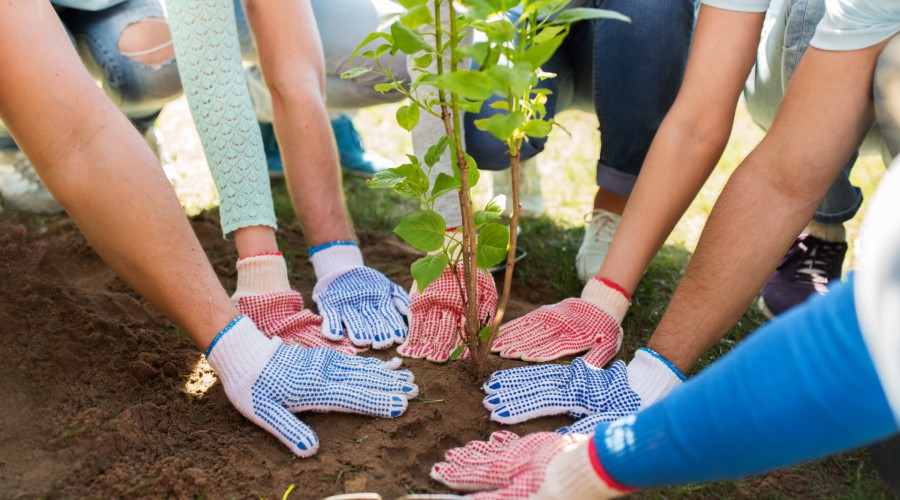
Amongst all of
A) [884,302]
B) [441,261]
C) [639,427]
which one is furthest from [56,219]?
[884,302]

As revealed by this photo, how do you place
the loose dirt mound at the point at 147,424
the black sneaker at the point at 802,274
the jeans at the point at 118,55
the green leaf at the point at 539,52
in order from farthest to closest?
the jeans at the point at 118,55, the black sneaker at the point at 802,274, the loose dirt mound at the point at 147,424, the green leaf at the point at 539,52

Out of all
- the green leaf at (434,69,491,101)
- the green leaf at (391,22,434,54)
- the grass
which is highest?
the green leaf at (391,22,434,54)

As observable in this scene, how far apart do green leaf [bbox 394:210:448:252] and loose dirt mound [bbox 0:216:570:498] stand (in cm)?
33

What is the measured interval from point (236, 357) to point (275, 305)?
1.00 feet

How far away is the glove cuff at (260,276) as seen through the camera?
6.03ft

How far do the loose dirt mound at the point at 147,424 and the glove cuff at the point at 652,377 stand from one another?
0.16m

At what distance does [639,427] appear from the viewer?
42.6 inches

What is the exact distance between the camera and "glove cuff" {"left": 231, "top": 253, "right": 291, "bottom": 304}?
6.03 ft

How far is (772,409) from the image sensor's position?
0.95 metres

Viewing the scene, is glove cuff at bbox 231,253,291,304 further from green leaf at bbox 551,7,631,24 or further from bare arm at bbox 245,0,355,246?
green leaf at bbox 551,7,631,24

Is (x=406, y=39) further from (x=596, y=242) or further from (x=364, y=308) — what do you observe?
(x=596, y=242)

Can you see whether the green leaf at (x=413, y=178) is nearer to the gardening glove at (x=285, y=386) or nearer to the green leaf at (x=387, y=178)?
the green leaf at (x=387, y=178)

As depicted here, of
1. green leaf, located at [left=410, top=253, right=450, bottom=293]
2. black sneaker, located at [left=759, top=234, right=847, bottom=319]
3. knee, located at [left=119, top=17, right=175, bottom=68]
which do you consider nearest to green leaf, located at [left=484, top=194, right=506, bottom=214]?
green leaf, located at [left=410, top=253, right=450, bottom=293]

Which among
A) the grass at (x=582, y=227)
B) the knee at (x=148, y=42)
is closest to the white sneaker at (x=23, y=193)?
A: the grass at (x=582, y=227)
